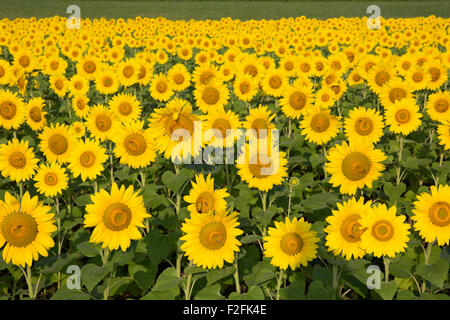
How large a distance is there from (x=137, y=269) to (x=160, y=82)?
538cm

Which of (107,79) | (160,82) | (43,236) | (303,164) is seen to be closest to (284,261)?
(43,236)

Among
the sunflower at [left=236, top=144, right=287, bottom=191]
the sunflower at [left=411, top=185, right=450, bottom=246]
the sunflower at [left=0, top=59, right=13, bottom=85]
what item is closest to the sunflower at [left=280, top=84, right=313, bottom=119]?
the sunflower at [left=236, top=144, right=287, bottom=191]

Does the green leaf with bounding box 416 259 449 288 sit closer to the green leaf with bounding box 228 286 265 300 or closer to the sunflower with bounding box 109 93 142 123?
the green leaf with bounding box 228 286 265 300

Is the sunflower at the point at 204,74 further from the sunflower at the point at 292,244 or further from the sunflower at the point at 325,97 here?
the sunflower at the point at 292,244

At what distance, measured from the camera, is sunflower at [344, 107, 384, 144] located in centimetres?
533

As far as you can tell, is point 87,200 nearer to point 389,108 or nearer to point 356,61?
point 389,108

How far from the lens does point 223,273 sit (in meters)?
3.31

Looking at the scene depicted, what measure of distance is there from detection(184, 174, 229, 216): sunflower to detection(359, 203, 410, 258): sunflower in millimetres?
1278

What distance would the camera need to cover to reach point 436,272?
3266 mm

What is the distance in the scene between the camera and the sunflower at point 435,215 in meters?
3.26

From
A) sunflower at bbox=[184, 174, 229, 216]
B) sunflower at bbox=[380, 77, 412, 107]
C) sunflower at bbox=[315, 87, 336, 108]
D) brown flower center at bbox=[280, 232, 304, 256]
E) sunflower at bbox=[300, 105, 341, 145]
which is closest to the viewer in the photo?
brown flower center at bbox=[280, 232, 304, 256]

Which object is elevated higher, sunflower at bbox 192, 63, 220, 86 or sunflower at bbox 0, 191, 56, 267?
sunflower at bbox 192, 63, 220, 86

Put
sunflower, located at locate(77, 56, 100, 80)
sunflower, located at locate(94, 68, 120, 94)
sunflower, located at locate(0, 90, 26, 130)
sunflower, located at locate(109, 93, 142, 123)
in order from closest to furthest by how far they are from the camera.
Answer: sunflower, located at locate(0, 90, 26, 130), sunflower, located at locate(109, 93, 142, 123), sunflower, located at locate(94, 68, 120, 94), sunflower, located at locate(77, 56, 100, 80)

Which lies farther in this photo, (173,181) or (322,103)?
(322,103)
